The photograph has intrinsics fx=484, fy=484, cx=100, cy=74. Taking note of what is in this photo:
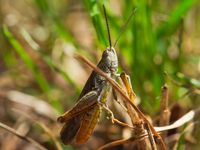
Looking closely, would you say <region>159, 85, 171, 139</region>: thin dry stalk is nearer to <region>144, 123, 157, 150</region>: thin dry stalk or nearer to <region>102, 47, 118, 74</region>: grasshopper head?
<region>144, 123, 157, 150</region>: thin dry stalk

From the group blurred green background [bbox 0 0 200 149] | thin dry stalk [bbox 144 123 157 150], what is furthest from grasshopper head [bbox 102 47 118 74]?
thin dry stalk [bbox 144 123 157 150]

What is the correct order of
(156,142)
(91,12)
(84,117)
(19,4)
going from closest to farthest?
(156,142) < (84,117) < (91,12) < (19,4)

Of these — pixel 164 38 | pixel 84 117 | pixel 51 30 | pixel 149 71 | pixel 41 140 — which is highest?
pixel 51 30

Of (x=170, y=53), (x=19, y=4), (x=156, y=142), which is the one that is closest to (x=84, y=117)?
(x=156, y=142)

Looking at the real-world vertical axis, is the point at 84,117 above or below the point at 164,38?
below

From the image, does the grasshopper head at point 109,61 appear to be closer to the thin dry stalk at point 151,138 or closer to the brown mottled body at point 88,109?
the brown mottled body at point 88,109

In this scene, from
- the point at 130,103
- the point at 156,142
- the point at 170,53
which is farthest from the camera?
the point at 170,53

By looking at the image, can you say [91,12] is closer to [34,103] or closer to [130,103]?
[130,103]

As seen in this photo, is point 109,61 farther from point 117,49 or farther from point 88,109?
point 117,49
